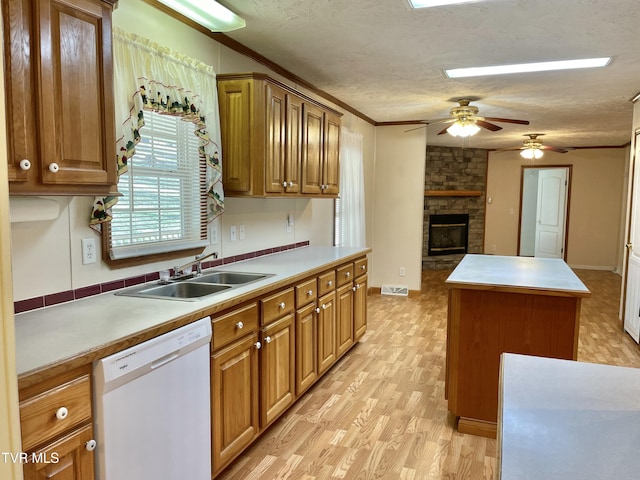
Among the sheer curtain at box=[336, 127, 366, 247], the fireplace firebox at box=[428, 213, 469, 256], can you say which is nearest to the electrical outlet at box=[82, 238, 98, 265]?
the sheer curtain at box=[336, 127, 366, 247]

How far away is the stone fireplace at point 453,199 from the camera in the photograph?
9008 mm

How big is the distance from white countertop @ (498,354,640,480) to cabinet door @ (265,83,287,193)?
2.05 meters

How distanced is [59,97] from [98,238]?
30.9 inches

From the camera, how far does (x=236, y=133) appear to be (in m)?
2.92

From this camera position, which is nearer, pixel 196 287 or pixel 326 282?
pixel 196 287

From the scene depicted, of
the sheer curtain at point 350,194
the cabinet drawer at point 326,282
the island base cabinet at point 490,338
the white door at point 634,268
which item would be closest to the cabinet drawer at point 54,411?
the cabinet drawer at point 326,282

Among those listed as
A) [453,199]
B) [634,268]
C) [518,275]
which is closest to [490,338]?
[518,275]

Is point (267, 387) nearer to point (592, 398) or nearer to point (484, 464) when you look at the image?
point (484, 464)

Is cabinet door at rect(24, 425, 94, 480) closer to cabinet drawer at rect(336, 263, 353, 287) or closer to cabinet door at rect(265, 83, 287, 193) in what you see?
cabinet door at rect(265, 83, 287, 193)

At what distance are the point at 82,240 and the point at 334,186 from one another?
8.20 ft

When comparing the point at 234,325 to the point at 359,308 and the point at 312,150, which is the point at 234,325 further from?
the point at 359,308

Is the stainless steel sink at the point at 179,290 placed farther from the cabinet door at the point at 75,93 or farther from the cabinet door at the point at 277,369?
the cabinet door at the point at 75,93

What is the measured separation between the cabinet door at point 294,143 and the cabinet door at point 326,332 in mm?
851

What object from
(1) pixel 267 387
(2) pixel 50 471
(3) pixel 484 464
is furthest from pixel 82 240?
(3) pixel 484 464
